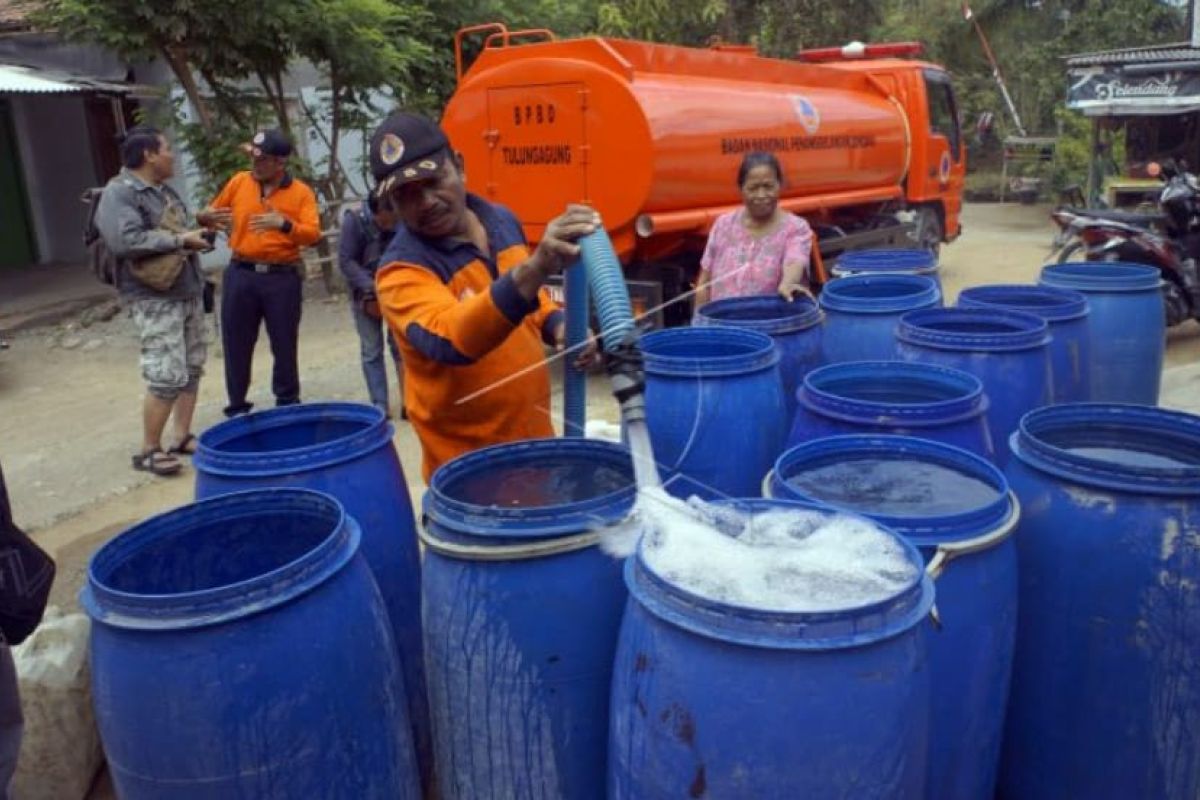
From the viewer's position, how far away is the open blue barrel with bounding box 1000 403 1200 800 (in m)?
2.11

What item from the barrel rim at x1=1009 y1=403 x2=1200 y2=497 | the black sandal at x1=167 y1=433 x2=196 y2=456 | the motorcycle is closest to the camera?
the barrel rim at x1=1009 y1=403 x2=1200 y2=497

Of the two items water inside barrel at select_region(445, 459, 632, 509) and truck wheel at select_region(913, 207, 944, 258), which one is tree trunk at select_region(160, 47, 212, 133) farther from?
water inside barrel at select_region(445, 459, 632, 509)

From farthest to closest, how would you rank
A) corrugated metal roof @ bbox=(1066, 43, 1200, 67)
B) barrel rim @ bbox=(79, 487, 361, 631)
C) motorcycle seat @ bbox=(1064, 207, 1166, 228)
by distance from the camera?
corrugated metal roof @ bbox=(1066, 43, 1200, 67) < motorcycle seat @ bbox=(1064, 207, 1166, 228) < barrel rim @ bbox=(79, 487, 361, 631)

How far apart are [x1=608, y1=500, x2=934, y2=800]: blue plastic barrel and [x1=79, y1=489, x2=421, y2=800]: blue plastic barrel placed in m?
0.66

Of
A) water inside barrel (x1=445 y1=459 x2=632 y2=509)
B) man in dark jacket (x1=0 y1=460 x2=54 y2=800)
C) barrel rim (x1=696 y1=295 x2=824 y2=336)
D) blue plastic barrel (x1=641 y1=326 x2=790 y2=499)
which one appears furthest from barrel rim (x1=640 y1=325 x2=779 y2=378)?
man in dark jacket (x1=0 y1=460 x2=54 y2=800)

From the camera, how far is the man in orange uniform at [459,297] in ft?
6.93

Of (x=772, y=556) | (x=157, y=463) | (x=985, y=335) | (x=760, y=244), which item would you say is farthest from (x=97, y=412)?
(x=772, y=556)

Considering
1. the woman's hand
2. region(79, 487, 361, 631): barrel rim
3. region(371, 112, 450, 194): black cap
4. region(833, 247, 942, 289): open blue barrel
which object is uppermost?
region(371, 112, 450, 194): black cap

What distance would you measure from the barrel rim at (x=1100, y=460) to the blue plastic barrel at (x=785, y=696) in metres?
0.72

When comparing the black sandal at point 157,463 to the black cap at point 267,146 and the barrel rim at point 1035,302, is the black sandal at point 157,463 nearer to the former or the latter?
the black cap at point 267,146

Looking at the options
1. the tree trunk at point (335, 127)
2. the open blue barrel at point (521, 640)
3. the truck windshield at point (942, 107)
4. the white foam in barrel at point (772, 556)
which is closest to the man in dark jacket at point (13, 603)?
the open blue barrel at point (521, 640)

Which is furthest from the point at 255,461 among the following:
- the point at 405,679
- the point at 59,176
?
the point at 59,176

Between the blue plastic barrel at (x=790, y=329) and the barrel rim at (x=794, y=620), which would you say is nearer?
the barrel rim at (x=794, y=620)

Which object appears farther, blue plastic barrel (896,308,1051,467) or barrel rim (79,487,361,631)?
blue plastic barrel (896,308,1051,467)
